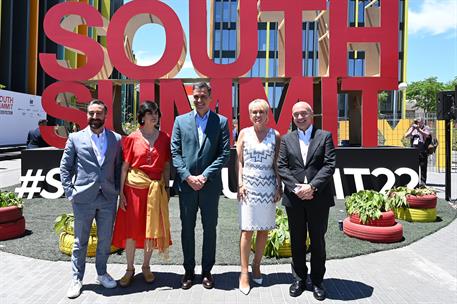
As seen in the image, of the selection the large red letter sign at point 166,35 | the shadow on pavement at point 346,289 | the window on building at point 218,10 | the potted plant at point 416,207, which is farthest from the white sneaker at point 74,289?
the window on building at point 218,10

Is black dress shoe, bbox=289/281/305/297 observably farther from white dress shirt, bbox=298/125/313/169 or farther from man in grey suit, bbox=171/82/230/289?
white dress shirt, bbox=298/125/313/169

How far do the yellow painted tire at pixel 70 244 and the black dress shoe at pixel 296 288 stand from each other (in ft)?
8.37

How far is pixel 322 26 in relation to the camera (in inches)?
434

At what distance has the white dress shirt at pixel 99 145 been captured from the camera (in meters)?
3.95

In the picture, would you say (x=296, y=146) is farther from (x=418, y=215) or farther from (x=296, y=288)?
(x=418, y=215)

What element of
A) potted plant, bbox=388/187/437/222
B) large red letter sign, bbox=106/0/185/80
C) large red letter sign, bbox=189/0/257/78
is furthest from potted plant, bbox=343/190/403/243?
large red letter sign, bbox=106/0/185/80

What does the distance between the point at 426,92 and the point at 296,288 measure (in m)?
71.4

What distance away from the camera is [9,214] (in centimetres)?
614

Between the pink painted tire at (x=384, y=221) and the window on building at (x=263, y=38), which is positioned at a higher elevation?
the window on building at (x=263, y=38)

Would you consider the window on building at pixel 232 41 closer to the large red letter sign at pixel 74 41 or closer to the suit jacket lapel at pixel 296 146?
the large red letter sign at pixel 74 41

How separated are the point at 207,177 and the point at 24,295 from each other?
2.16 m

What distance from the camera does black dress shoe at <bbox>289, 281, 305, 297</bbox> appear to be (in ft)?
12.9

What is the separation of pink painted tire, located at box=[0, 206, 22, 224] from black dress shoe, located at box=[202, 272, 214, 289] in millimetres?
3669

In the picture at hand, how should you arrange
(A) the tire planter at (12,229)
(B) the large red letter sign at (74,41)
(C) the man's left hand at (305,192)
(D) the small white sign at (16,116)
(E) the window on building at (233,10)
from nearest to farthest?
Result: (C) the man's left hand at (305,192) < (A) the tire planter at (12,229) < (B) the large red letter sign at (74,41) < (D) the small white sign at (16,116) < (E) the window on building at (233,10)
